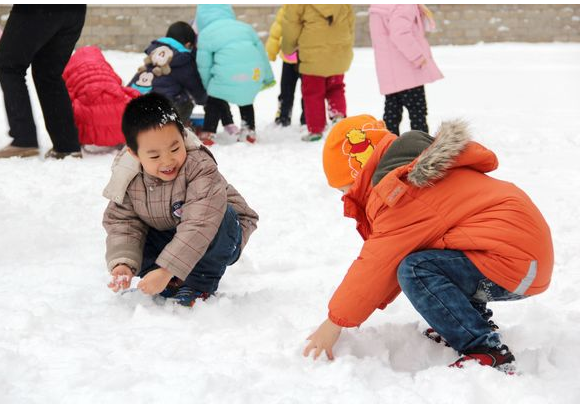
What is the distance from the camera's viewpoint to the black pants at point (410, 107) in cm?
497

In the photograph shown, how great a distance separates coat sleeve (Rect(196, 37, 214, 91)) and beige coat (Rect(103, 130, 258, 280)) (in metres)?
2.91

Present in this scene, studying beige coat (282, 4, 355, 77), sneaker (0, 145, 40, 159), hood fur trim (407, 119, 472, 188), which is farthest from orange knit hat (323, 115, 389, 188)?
beige coat (282, 4, 355, 77)

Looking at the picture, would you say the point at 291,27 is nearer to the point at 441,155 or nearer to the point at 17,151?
the point at 17,151

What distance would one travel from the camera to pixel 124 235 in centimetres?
233

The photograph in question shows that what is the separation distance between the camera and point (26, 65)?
4.25 metres

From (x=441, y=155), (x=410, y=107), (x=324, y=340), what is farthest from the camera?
(x=410, y=107)

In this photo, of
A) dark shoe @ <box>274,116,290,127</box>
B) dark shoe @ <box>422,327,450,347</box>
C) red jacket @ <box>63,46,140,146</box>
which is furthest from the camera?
dark shoe @ <box>274,116,290,127</box>

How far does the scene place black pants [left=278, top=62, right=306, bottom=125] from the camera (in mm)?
5910

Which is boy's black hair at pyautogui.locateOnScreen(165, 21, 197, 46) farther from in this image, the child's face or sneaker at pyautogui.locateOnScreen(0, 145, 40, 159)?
the child's face

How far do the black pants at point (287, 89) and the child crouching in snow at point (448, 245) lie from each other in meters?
4.05

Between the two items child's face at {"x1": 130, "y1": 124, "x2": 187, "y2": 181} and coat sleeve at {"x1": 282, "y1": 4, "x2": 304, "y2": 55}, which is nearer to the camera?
child's face at {"x1": 130, "y1": 124, "x2": 187, "y2": 181}

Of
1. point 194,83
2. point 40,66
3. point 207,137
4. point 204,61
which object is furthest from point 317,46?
point 40,66

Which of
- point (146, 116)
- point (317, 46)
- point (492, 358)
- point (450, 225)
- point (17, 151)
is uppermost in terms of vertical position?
point (146, 116)

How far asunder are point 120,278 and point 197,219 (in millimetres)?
304
